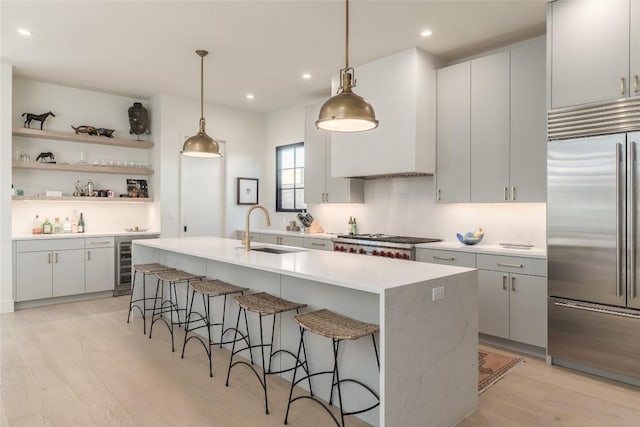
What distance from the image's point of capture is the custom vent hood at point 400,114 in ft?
14.1

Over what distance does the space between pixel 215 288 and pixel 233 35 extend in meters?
2.42

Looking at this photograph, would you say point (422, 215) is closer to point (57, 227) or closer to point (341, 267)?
point (341, 267)

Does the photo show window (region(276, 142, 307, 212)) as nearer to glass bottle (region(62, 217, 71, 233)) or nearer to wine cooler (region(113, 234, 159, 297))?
wine cooler (region(113, 234, 159, 297))

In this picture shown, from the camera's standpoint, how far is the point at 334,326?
7.42ft

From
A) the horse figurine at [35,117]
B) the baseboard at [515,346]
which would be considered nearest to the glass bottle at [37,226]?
the horse figurine at [35,117]

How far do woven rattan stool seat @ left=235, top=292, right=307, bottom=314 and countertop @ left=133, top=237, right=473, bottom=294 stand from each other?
0.82ft

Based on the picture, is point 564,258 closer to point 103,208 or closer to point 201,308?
Result: point 201,308

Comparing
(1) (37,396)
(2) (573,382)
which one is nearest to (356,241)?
(2) (573,382)

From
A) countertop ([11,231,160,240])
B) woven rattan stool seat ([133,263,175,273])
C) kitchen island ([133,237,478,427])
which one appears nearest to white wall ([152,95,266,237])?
countertop ([11,231,160,240])

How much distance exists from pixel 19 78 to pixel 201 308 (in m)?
3.94

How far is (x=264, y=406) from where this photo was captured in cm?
262

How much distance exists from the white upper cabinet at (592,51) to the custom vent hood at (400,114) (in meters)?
1.29

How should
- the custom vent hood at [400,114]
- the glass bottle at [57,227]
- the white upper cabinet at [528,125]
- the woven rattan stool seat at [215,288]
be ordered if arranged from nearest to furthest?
the woven rattan stool seat at [215,288], the white upper cabinet at [528,125], the custom vent hood at [400,114], the glass bottle at [57,227]

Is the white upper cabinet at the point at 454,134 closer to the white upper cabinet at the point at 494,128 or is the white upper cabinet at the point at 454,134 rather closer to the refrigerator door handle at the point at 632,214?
the white upper cabinet at the point at 494,128
